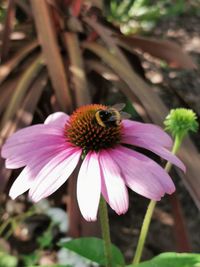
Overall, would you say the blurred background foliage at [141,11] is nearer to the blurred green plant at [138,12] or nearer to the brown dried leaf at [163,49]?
the blurred green plant at [138,12]

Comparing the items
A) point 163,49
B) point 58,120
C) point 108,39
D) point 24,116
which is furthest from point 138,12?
point 58,120

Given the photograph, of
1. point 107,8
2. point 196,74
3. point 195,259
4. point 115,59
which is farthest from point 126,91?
point 107,8

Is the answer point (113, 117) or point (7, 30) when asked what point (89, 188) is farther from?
point (7, 30)

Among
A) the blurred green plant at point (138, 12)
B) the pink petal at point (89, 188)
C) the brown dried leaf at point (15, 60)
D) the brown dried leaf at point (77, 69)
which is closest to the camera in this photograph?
the pink petal at point (89, 188)

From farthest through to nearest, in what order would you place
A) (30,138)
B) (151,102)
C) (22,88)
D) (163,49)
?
1. (163,49)
2. (22,88)
3. (151,102)
4. (30,138)

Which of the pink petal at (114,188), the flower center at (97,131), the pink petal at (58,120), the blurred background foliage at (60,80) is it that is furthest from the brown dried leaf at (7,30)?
the pink petal at (114,188)

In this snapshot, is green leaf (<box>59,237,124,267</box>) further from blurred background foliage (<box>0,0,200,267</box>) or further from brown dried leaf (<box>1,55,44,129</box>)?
brown dried leaf (<box>1,55,44,129</box>)
